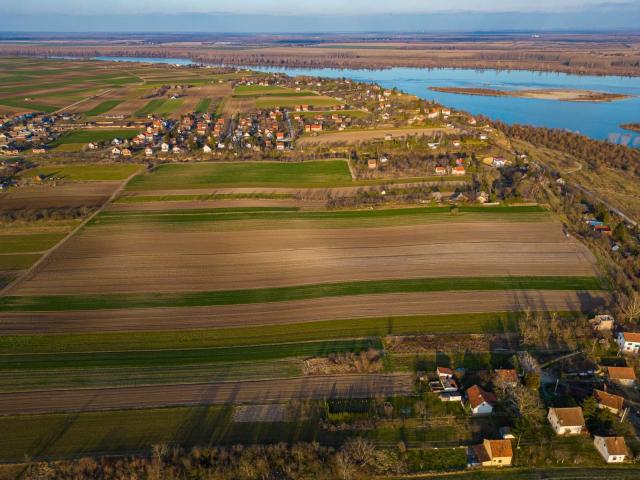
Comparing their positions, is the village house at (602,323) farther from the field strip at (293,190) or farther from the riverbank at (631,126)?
the riverbank at (631,126)

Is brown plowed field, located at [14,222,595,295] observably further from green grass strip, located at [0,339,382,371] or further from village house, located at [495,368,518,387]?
village house, located at [495,368,518,387]

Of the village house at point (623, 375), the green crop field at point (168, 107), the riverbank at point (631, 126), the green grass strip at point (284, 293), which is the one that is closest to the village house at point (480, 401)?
the village house at point (623, 375)

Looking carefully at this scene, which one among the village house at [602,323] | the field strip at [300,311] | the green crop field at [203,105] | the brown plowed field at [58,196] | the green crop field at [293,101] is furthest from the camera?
the green crop field at [293,101]

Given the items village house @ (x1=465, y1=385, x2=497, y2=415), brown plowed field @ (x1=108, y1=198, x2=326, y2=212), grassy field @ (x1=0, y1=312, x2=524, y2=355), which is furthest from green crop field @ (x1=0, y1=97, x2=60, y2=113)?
village house @ (x1=465, y1=385, x2=497, y2=415)

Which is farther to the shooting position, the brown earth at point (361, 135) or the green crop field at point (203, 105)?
the green crop field at point (203, 105)

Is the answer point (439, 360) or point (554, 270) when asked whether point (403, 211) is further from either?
point (439, 360)

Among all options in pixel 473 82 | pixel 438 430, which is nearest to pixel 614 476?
pixel 438 430
